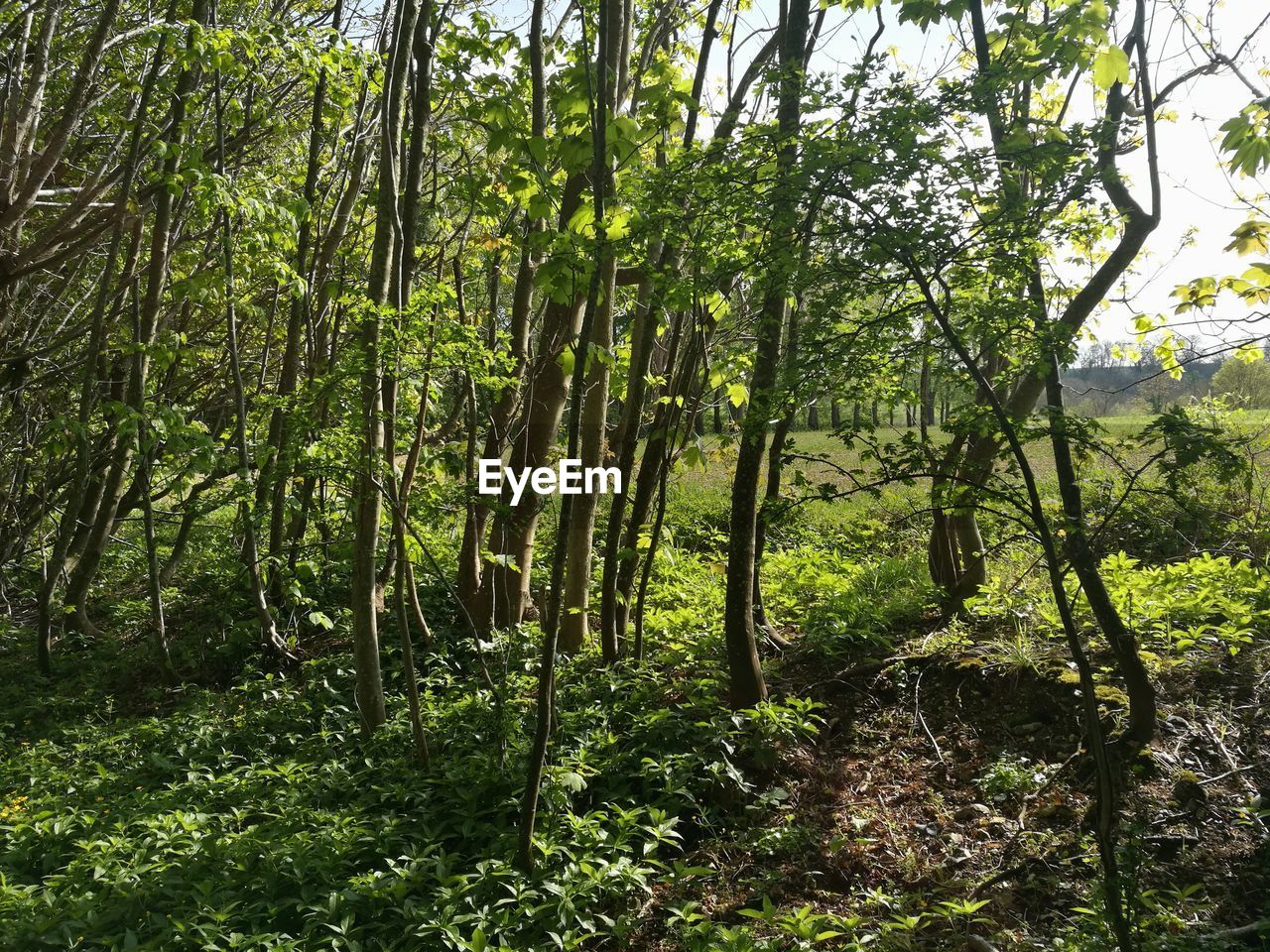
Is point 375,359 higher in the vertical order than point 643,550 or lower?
higher

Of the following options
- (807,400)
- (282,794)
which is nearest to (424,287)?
(807,400)

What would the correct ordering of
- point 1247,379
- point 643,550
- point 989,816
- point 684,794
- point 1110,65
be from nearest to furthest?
point 1110,65 → point 989,816 → point 684,794 → point 643,550 → point 1247,379

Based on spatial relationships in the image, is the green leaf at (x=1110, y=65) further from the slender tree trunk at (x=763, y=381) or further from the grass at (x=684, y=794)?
the grass at (x=684, y=794)

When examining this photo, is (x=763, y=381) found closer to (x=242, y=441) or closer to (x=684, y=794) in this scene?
(x=684, y=794)

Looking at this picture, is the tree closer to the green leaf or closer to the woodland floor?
the woodland floor

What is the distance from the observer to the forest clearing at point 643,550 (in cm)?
283

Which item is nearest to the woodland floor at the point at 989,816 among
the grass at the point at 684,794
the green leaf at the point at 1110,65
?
the grass at the point at 684,794

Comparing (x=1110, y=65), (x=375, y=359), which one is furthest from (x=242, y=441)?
(x=1110, y=65)

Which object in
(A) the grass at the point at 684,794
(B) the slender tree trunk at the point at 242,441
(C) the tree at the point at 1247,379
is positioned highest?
(C) the tree at the point at 1247,379

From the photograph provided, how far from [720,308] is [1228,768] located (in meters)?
3.13

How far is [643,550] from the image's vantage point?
18.0 ft

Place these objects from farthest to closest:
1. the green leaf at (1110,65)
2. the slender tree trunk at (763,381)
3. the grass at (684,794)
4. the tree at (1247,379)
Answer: the tree at (1247,379), the grass at (684,794), the slender tree trunk at (763,381), the green leaf at (1110,65)

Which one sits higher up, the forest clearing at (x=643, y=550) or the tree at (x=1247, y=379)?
the tree at (x=1247, y=379)

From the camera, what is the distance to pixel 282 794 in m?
4.09
